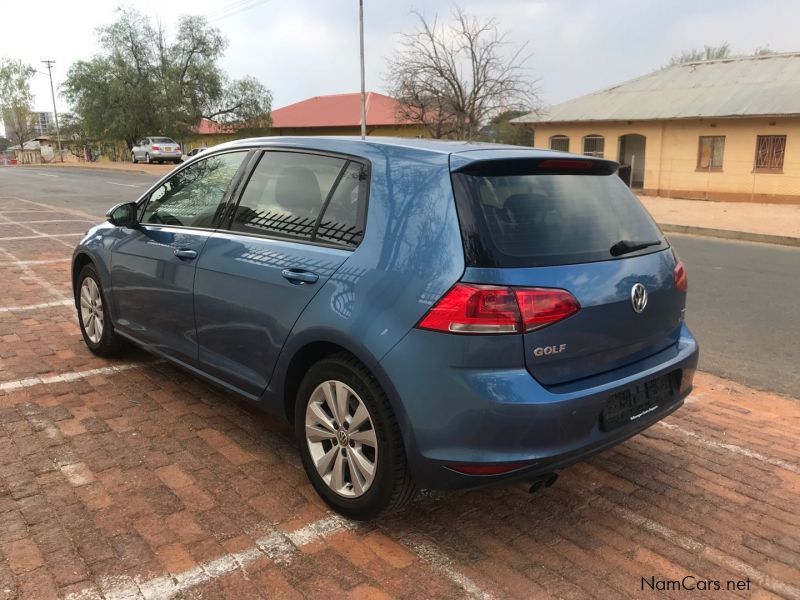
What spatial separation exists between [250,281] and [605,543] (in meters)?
2.03

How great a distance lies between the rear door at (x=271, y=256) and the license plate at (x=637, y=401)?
129 cm

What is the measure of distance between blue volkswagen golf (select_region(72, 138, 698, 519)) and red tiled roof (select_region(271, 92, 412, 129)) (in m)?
44.8

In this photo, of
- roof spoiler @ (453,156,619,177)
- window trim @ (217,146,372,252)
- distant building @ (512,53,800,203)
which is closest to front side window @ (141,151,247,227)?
window trim @ (217,146,372,252)

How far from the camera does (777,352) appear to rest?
5.78 meters

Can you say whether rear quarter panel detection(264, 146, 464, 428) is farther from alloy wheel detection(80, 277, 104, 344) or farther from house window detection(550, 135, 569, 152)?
house window detection(550, 135, 569, 152)

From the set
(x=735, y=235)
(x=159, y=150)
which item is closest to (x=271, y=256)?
(x=735, y=235)

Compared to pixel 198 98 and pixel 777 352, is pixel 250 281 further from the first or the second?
pixel 198 98

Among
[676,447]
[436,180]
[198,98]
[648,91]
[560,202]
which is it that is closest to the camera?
[436,180]

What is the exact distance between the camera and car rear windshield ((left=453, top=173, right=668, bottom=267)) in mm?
2562

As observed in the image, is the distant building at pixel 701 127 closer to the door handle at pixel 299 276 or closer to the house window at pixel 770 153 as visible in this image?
the house window at pixel 770 153

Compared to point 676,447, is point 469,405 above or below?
above

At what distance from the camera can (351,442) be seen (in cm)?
286

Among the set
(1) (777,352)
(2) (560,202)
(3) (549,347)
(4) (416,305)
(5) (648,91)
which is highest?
(5) (648,91)

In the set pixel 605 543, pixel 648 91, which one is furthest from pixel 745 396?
pixel 648 91
